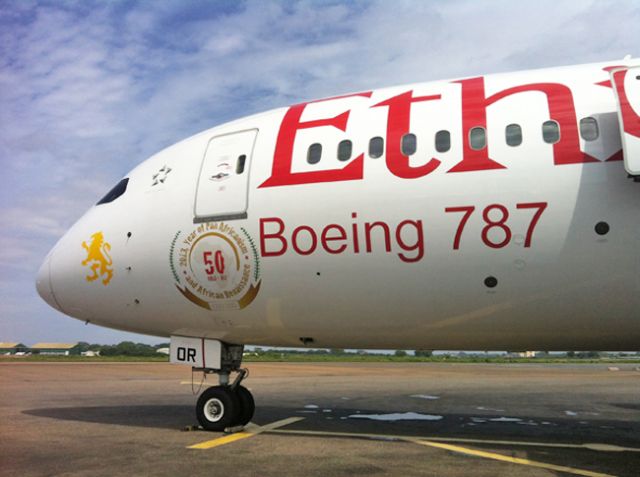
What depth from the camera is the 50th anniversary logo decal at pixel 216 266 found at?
9242 mm

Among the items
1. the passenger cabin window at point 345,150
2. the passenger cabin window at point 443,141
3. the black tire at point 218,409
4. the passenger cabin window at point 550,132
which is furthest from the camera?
the black tire at point 218,409

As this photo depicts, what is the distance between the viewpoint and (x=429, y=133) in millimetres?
8273

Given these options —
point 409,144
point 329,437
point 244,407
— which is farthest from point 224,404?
point 409,144

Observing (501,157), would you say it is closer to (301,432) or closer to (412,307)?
(412,307)

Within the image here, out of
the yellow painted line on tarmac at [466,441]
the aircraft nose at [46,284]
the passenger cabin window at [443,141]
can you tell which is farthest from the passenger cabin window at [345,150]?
the aircraft nose at [46,284]

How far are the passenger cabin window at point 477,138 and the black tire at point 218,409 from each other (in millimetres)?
6306

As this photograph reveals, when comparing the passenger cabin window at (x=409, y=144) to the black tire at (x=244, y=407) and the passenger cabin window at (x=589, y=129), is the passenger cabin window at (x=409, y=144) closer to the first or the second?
the passenger cabin window at (x=589, y=129)

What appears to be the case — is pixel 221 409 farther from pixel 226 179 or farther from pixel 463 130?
pixel 463 130

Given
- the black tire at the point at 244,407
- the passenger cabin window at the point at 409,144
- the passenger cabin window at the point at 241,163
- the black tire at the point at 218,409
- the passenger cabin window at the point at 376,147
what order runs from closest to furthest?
the passenger cabin window at the point at 409,144 < the passenger cabin window at the point at 376,147 < the passenger cabin window at the point at 241,163 < the black tire at the point at 218,409 < the black tire at the point at 244,407

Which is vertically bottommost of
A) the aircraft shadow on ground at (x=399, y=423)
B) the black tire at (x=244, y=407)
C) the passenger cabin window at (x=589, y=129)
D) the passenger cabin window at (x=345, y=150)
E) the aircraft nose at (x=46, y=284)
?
the aircraft shadow on ground at (x=399, y=423)

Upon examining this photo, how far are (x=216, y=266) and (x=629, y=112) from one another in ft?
21.9

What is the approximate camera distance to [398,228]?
809 centimetres

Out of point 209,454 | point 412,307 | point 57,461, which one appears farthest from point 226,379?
point 412,307

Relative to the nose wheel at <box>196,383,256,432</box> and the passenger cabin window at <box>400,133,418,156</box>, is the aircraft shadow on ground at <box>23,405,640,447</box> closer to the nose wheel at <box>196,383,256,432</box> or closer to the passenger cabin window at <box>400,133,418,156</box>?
the nose wheel at <box>196,383,256,432</box>
